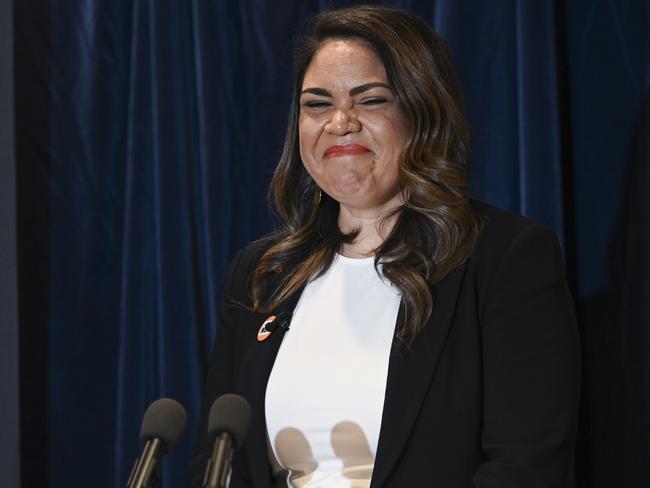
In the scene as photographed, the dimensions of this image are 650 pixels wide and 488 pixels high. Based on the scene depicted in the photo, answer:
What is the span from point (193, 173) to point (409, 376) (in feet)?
3.49

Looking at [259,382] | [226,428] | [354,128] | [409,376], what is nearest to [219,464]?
[226,428]

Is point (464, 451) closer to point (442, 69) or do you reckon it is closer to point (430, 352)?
point (430, 352)

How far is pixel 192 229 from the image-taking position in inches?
101

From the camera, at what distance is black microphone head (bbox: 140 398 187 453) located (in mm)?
1264

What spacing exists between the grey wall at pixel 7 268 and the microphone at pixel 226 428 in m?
1.45

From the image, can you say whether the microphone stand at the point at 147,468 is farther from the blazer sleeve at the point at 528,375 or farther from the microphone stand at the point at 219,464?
the blazer sleeve at the point at 528,375

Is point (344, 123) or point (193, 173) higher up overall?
point (344, 123)

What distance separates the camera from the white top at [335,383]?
179 cm

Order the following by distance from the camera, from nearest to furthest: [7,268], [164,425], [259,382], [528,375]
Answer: [164,425] → [528,375] → [259,382] → [7,268]

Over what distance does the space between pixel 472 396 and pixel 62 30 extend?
1.57 m

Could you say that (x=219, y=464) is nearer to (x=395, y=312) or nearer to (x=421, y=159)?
(x=395, y=312)

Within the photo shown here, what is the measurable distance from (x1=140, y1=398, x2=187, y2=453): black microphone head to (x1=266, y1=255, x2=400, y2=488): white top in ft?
1.75

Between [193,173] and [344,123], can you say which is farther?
[193,173]

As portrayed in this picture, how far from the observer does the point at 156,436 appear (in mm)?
1261
